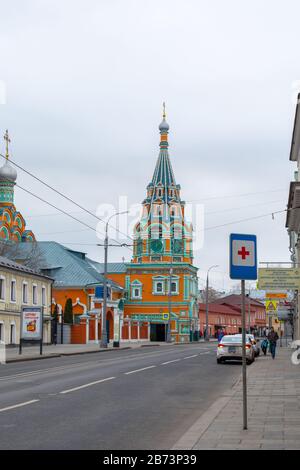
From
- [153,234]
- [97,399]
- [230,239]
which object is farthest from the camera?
[153,234]

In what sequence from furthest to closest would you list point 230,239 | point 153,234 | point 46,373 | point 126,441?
point 153,234, point 46,373, point 230,239, point 126,441

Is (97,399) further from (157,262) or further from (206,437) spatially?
(157,262)

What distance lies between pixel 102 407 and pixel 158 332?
77.8 meters

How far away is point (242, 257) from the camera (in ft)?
35.2

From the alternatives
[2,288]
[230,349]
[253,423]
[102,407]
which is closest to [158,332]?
[2,288]

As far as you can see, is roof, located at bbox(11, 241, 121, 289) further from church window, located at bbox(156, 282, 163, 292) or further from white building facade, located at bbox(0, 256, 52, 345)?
white building facade, located at bbox(0, 256, 52, 345)

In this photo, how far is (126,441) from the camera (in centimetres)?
971

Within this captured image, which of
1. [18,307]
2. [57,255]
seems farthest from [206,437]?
[57,255]

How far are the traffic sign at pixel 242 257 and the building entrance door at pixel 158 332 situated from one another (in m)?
78.0

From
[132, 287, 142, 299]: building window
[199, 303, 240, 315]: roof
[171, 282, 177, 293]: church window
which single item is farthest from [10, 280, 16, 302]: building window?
[199, 303, 240, 315]: roof

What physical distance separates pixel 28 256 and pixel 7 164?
46.1 ft

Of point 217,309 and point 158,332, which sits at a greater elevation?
point 217,309

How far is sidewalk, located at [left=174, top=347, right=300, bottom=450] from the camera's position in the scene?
9069 mm

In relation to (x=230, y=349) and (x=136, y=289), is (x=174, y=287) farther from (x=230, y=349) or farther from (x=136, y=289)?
(x=230, y=349)
